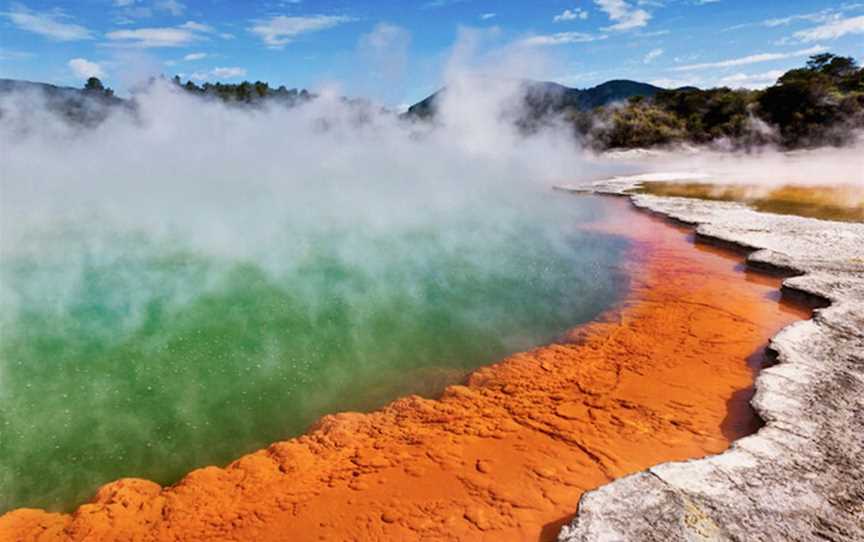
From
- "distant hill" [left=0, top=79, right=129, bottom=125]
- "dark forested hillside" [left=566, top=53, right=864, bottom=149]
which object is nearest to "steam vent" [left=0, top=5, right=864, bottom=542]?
"dark forested hillside" [left=566, top=53, right=864, bottom=149]

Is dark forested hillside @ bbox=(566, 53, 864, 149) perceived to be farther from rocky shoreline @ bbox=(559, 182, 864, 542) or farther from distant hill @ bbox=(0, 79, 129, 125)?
distant hill @ bbox=(0, 79, 129, 125)

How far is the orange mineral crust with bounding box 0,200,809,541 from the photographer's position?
2.91m

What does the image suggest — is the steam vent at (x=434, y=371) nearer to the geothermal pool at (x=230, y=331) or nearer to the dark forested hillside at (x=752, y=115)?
the geothermal pool at (x=230, y=331)

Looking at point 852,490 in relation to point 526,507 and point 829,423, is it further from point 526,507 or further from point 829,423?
point 526,507

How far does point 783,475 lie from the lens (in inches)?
108

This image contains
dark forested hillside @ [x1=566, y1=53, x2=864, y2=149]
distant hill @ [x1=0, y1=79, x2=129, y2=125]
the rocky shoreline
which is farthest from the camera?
distant hill @ [x1=0, y1=79, x2=129, y2=125]

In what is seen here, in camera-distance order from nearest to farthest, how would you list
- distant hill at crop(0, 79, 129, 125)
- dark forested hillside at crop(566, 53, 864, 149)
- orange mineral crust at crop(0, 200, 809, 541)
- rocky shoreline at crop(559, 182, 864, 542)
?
rocky shoreline at crop(559, 182, 864, 542), orange mineral crust at crop(0, 200, 809, 541), dark forested hillside at crop(566, 53, 864, 149), distant hill at crop(0, 79, 129, 125)

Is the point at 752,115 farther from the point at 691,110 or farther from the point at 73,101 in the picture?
Answer: the point at 73,101

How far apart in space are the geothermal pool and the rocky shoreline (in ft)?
7.17

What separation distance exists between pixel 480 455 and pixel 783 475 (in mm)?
1654

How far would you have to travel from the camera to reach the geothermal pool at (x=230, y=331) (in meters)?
3.88

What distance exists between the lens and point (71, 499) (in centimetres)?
334

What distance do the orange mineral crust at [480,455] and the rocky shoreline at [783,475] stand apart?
0.97 ft

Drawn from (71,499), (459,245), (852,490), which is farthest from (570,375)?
(459,245)
